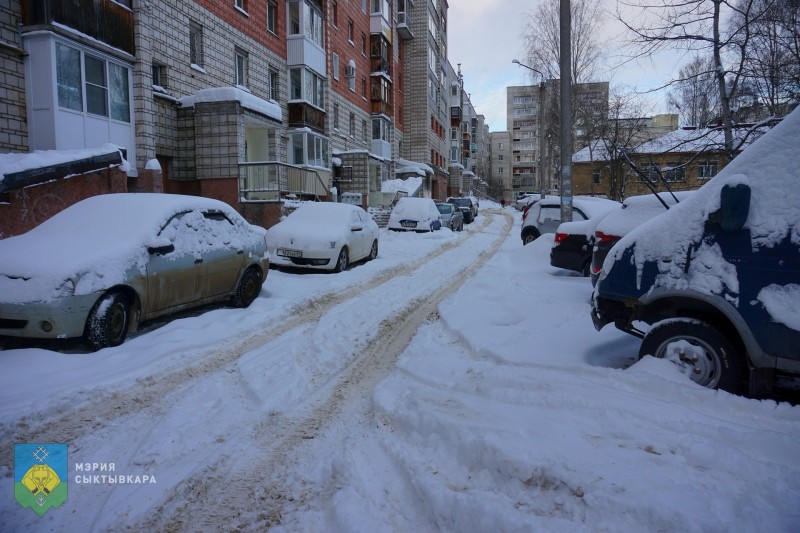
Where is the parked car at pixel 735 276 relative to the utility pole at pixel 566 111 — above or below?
below

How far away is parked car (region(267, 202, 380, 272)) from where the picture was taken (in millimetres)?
11023

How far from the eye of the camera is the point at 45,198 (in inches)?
373

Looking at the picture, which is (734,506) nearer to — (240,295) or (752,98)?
(240,295)

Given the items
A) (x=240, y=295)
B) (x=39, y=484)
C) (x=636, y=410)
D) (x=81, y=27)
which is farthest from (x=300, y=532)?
(x=81, y=27)

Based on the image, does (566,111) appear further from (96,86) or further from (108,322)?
(96,86)

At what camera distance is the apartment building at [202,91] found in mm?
12273

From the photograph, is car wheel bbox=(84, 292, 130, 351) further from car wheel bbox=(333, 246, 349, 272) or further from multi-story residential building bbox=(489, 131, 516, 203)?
multi-story residential building bbox=(489, 131, 516, 203)

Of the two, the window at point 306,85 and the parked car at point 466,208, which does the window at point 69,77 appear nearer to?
the window at point 306,85

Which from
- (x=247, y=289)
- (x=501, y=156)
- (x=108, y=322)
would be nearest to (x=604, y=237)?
(x=247, y=289)

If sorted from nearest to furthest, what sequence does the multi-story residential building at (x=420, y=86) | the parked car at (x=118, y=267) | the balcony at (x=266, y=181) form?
the parked car at (x=118, y=267), the balcony at (x=266, y=181), the multi-story residential building at (x=420, y=86)

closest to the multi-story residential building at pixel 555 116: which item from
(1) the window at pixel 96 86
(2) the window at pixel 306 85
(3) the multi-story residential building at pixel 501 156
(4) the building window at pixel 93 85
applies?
(2) the window at pixel 306 85

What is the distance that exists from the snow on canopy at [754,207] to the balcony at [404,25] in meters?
42.4

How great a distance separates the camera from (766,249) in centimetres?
376

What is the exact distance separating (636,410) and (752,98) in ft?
45.9
